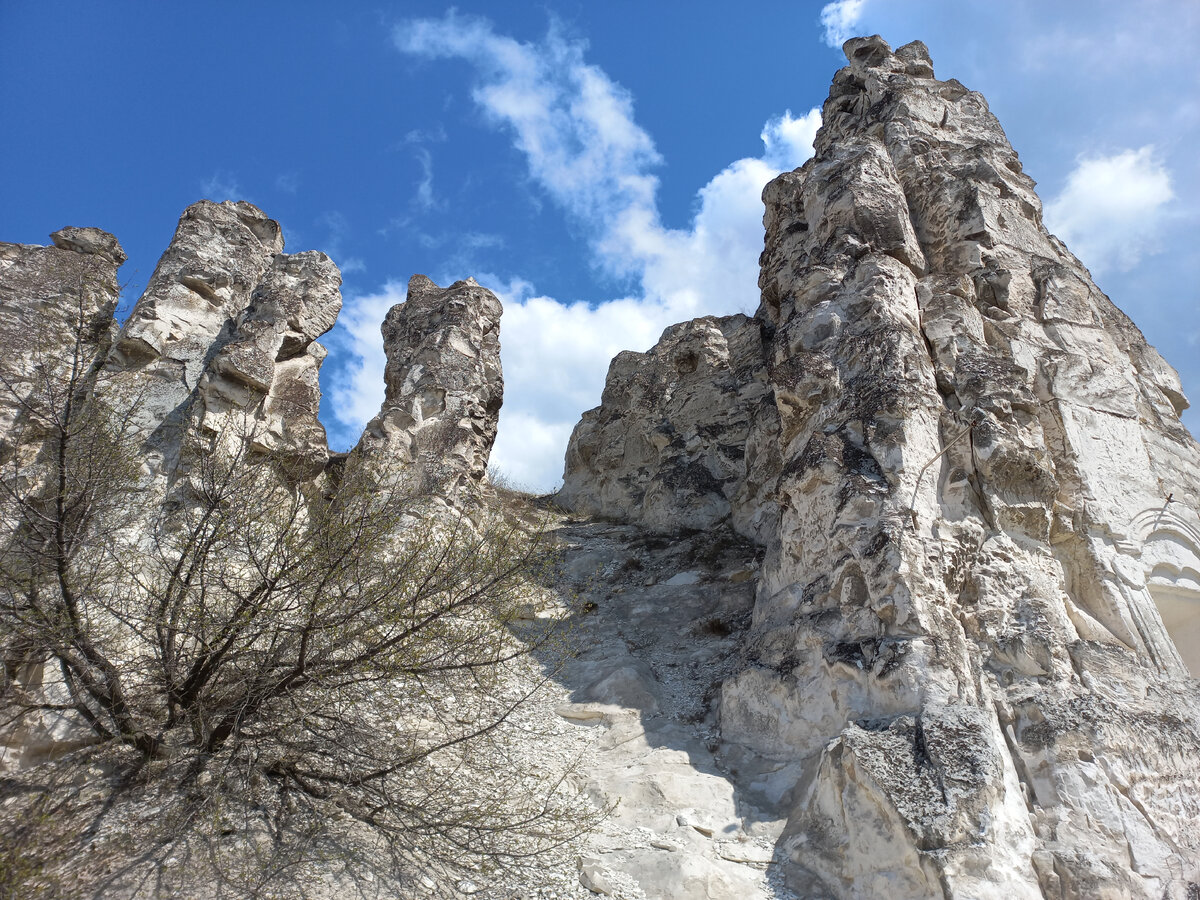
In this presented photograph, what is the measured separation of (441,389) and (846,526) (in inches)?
304

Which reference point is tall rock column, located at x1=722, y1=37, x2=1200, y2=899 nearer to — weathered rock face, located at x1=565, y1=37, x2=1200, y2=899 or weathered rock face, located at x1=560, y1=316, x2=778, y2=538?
weathered rock face, located at x1=565, y1=37, x2=1200, y2=899

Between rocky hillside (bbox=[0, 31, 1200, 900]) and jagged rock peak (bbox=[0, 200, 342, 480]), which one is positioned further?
jagged rock peak (bbox=[0, 200, 342, 480])

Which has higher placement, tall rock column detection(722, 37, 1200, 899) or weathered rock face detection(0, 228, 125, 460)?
weathered rock face detection(0, 228, 125, 460)

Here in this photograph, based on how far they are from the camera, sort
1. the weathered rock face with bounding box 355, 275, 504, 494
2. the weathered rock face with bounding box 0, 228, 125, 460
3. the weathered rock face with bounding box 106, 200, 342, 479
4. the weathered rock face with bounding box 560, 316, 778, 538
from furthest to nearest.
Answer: the weathered rock face with bounding box 560, 316, 778, 538, the weathered rock face with bounding box 355, 275, 504, 494, the weathered rock face with bounding box 106, 200, 342, 479, the weathered rock face with bounding box 0, 228, 125, 460

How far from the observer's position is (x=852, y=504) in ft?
27.9

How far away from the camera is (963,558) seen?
8141 mm

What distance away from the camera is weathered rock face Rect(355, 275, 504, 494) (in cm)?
1272

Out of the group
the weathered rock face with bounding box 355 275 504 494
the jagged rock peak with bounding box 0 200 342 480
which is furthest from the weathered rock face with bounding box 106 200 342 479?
the weathered rock face with bounding box 355 275 504 494

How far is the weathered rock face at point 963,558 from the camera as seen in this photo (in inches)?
237

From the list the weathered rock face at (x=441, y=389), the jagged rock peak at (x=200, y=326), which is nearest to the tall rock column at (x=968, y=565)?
the weathered rock face at (x=441, y=389)

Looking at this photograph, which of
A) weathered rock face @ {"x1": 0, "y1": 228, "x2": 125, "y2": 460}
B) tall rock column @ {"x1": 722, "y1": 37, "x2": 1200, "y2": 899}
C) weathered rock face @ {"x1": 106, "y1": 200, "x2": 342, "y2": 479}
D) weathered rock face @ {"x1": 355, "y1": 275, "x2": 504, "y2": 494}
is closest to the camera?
tall rock column @ {"x1": 722, "y1": 37, "x2": 1200, "y2": 899}

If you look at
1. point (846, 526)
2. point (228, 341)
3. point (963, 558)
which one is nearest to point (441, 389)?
point (228, 341)

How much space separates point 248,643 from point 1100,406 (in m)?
10.6

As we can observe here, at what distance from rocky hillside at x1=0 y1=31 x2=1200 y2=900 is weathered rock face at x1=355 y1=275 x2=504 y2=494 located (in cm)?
7
